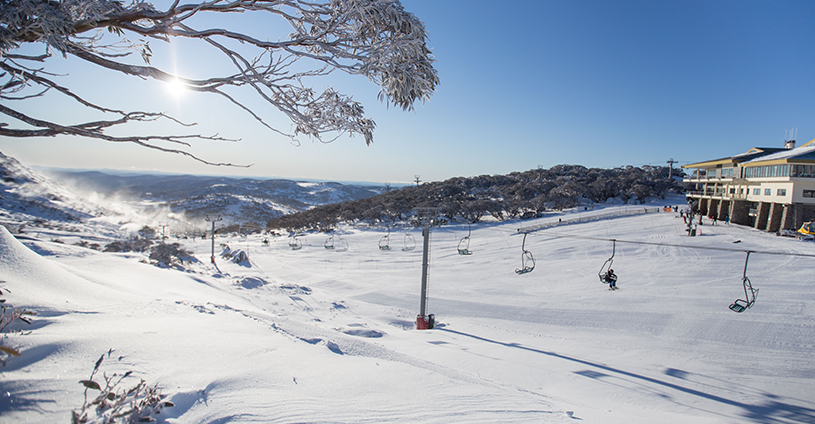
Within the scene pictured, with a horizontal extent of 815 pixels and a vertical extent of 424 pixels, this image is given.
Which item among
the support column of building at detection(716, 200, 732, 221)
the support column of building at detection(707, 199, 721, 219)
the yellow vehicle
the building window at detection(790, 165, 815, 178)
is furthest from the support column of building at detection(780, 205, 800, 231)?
the support column of building at detection(707, 199, 721, 219)

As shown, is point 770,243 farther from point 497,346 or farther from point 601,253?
point 497,346

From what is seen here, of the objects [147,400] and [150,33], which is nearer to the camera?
[147,400]

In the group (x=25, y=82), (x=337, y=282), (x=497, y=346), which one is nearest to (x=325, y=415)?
(x=25, y=82)

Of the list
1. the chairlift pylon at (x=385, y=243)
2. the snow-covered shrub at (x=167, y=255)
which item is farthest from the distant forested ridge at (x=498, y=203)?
the snow-covered shrub at (x=167, y=255)

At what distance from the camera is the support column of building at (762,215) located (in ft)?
85.0

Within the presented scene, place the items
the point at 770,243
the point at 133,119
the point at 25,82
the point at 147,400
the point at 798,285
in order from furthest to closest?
the point at 770,243 → the point at 798,285 → the point at 133,119 → the point at 25,82 → the point at 147,400

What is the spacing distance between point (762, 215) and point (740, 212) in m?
3.47

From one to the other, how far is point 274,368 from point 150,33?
4537mm

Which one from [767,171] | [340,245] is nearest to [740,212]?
[767,171]

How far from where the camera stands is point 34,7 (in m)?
2.96

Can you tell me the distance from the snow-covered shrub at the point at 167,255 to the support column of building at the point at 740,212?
152 feet

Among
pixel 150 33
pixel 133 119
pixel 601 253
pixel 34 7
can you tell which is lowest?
pixel 601 253

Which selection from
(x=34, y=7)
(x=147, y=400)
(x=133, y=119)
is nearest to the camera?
(x=147, y=400)

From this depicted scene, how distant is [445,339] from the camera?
9148mm
